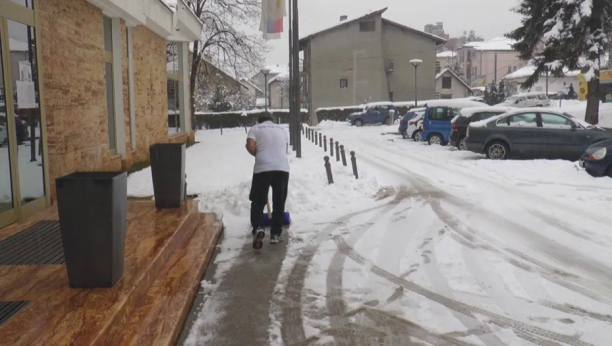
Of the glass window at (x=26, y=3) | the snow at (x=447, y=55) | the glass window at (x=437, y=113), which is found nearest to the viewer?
the glass window at (x=26, y=3)

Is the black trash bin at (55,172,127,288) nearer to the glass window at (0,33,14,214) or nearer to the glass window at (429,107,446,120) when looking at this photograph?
the glass window at (0,33,14,214)

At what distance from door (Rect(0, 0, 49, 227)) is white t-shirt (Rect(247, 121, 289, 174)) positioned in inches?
112

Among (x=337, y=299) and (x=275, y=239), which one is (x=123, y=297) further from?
(x=275, y=239)

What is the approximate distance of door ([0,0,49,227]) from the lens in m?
6.80

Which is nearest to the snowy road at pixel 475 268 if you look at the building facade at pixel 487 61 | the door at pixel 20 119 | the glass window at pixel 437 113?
the door at pixel 20 119

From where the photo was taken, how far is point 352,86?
2098 inches

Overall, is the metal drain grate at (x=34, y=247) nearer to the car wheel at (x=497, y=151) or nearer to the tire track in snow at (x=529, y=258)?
the tire track in snow at (x=529, y=258)

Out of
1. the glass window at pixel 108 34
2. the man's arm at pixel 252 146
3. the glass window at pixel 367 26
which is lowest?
the man's arm at pixel 252 146

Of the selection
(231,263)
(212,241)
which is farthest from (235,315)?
(212,241)

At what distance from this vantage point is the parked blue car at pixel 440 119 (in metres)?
22.2

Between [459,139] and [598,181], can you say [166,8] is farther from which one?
[598,181]

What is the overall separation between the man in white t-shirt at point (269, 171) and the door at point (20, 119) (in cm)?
280

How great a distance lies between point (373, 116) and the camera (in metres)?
40.5

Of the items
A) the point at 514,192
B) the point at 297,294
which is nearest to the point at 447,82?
the point at 514,192
